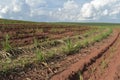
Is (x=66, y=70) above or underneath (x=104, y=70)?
above

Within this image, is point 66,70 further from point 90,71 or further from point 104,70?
point 104,70

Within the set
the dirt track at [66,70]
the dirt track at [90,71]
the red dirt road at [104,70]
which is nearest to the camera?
the dirt track at [66,70]

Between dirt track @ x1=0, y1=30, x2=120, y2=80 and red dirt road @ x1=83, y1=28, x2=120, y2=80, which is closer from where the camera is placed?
dirt track @ x1=0, y1=30, x2=120, y2=80

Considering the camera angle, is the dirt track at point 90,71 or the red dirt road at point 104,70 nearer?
the dirt track at point 90,71

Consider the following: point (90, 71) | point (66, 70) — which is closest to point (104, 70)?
point (90, 71)

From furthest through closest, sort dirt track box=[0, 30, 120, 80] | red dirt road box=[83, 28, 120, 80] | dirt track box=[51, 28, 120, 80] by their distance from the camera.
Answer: red dirt road box=[83, 28, 120, 80], dirt track box=[51, 28, 120, 80], dirt track box=[0, 30, 120, 80]

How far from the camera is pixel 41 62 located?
13461 millimetres

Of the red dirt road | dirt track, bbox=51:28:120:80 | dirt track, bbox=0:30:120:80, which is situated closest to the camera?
dirt track, bbox=0:30:120:80

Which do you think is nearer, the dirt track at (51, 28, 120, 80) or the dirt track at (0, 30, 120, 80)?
the dirt track at (0, 30, 120, 80)

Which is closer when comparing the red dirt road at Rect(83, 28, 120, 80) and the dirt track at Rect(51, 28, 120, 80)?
the dirt track at Rect(51, 28, 120, 80)

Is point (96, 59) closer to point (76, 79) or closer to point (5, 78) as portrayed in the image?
point (76, 79)

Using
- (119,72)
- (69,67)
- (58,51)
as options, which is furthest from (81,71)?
(58,51)

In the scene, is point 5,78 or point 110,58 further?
point 110,58

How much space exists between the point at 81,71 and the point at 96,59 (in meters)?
3.53
